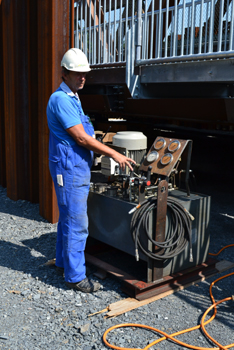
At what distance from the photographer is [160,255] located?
346cm

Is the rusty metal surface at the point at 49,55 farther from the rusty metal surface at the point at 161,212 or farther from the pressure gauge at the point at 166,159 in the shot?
the rusty metal surface at the point at 161,212

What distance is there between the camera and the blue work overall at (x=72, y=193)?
3.34 m

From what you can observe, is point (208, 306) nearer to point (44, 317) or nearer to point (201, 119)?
point (44, 317)

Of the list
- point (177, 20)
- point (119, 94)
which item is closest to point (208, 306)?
point (177, 20)

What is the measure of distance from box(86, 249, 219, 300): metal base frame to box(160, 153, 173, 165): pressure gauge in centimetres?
110

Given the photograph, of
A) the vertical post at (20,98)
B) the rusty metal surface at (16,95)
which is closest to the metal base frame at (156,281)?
the vertical post at (20,98)

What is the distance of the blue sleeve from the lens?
3250 millimetres

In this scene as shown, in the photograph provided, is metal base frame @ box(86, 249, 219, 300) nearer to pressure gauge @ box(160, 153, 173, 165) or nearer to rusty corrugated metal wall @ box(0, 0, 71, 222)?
pressure gauge @ box(160, 153, 173, 165)

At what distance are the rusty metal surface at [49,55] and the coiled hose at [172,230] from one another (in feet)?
8.12

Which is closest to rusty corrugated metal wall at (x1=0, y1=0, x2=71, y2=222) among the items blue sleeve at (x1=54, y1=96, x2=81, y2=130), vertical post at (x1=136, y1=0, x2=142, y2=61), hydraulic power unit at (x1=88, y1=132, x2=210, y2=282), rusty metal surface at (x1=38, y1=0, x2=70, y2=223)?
rusty metal surface at (x1=38, y1=0, x2=70, y2=223)

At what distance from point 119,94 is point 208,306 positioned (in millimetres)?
5651

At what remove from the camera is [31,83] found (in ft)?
20.8

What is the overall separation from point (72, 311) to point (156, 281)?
82 cm

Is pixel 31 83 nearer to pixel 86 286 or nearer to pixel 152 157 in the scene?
pixel 152 157
